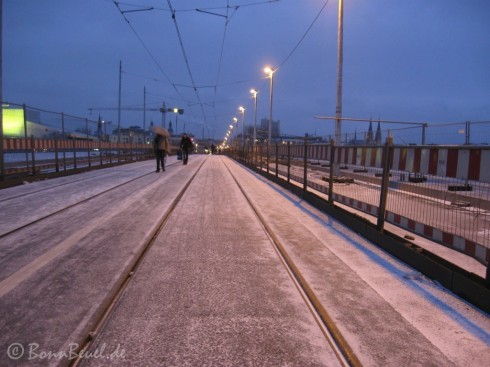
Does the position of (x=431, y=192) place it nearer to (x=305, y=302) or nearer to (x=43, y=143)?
(x=305, y=302)

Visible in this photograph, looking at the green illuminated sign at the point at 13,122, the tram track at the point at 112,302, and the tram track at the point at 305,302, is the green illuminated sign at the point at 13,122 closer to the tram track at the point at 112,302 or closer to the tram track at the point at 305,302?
the tram track at the point at 112,302

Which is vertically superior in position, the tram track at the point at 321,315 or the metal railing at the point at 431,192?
the metal railing at the point at 431,192

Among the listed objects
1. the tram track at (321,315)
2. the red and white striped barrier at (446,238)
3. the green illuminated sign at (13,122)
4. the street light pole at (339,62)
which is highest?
the street light pole at (339,62)

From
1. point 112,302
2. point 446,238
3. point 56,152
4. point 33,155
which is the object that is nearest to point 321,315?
point 112,302

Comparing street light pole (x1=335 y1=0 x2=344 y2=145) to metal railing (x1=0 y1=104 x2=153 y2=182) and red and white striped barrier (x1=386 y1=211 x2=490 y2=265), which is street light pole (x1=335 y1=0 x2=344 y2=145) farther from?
metal railing (x1=0 y1=104 x2=153 y2=182)

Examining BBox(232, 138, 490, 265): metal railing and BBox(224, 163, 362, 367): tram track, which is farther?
BBox(232, 138, 490, 265): metal railing

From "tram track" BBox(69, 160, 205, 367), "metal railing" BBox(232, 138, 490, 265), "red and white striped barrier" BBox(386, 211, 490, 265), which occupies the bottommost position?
"tram track" BBox(69, 160, 205, 367)

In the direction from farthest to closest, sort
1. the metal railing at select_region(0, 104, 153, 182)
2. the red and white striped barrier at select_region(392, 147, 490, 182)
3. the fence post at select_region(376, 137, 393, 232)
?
the metal railing at select_region(0, 104, 153, 182)
the fence post at select_region(376, 137, 393, 232)
the red and white striped barrier at select_region(392, 147, 490, 182)

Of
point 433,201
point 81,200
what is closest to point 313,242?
point 433,201

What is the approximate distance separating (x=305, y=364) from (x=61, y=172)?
14.7 meters

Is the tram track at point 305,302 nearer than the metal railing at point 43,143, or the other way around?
the tram track at point 305,302

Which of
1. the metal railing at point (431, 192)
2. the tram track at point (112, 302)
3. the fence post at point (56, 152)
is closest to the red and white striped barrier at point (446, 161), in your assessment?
the metal railing at point (431, 192)

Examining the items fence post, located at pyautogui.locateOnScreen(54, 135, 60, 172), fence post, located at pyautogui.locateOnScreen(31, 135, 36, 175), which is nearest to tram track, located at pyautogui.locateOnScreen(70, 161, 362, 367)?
fence post, located at pyautogui.locateOnScreen(31, 135, 36, 175)

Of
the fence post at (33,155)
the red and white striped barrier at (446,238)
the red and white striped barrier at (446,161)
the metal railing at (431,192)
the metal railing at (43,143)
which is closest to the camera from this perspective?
the red and white striped barrier at (446,238)
